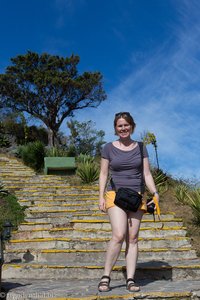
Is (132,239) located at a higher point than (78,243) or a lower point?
higher

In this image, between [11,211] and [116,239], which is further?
[11,211]

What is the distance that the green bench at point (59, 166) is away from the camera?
1147 centimetres

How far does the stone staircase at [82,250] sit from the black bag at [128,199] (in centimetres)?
75

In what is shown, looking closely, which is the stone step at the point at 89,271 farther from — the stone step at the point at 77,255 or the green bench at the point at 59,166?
the green bench at the point at 59,166

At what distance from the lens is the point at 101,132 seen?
2283 cm

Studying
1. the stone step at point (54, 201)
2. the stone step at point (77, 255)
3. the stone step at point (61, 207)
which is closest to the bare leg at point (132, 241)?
the stone step at point (77, 255)

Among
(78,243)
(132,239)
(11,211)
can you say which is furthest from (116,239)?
(11,211)

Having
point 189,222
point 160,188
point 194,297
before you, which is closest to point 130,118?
point 194,297

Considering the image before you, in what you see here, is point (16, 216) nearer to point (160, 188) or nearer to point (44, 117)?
point (160, 188)

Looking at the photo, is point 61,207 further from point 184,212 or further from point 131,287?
point 131,287

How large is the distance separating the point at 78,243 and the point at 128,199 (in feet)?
7.10

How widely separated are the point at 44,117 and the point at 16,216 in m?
17.9

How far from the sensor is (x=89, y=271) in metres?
4.10

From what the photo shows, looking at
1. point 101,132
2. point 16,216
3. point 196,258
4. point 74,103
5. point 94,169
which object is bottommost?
point 196,258
